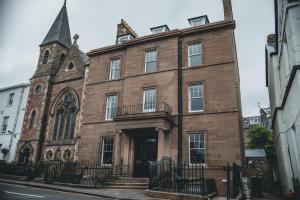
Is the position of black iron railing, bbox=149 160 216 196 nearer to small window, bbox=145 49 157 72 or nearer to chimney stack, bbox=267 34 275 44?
small window, bbox=145 49 157 72

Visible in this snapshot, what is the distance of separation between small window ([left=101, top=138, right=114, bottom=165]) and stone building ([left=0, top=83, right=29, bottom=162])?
50.7 ft

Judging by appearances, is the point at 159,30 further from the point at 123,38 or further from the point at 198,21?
the point at 123,38


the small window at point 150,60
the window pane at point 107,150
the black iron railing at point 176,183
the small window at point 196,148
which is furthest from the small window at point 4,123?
the black iron railing at point 176,183

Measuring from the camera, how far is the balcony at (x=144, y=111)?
1567 centimetres

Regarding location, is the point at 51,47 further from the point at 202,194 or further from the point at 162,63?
the point at 202,194

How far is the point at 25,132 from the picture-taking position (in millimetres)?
27094

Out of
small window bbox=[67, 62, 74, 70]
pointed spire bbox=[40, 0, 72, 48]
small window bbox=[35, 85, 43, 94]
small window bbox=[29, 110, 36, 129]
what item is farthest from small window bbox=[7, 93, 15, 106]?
small window bbox=[67, 62, 74, 70]

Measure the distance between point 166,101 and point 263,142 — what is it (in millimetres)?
24191

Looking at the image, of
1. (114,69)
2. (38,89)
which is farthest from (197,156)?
(38,89)

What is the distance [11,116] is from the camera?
31547 millimetres

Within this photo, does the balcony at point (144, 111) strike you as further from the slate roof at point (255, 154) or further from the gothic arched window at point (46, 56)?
the gothic arched window at point (46, 56)

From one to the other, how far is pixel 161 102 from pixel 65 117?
43.2ft

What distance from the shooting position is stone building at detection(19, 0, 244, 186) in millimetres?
15500

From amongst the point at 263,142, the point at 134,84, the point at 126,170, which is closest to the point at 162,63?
the point at 134,84
